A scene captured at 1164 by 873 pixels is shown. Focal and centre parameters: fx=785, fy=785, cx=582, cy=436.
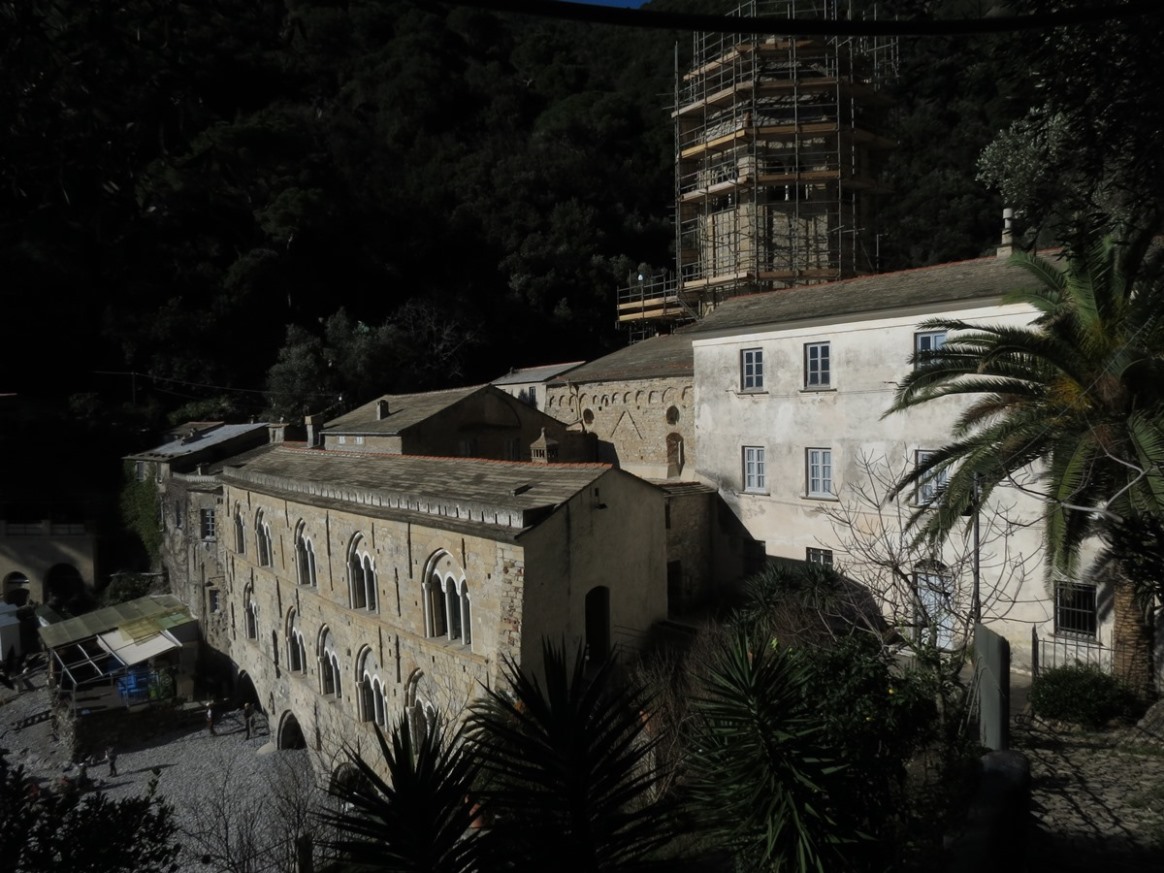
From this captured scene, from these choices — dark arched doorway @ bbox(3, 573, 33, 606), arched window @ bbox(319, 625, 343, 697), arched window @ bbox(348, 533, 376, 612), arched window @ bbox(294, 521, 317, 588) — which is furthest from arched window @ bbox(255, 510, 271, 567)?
dark arched doorway @ bbox(3, 573, 33, 606)

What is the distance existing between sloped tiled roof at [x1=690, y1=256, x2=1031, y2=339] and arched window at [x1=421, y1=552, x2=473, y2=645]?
10947mm

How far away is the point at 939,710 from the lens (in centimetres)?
1031

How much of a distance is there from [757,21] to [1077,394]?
11.6m

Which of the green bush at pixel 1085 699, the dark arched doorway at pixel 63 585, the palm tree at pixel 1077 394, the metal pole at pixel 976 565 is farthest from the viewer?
the dark arched doorway at pixel 63 585

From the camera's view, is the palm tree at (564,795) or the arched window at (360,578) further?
the arched window at (360,578)

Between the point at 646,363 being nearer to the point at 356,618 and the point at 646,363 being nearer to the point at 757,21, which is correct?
the point at 356,618

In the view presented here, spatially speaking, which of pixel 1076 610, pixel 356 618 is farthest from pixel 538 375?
pixel 1076 610

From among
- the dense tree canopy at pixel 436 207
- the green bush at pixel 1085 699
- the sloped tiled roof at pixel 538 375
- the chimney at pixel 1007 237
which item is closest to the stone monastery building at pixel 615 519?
the chimney at pixel 1007 237

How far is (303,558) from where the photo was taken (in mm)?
22312

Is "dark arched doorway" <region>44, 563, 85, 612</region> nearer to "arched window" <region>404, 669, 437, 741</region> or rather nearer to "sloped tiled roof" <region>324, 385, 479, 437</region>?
"sloped tiled roof" <region>324, 385, 479, 437</region>

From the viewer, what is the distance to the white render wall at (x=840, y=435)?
54.7ft

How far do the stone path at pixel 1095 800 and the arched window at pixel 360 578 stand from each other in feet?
45.1

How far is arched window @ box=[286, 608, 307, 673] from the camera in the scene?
76.8ft

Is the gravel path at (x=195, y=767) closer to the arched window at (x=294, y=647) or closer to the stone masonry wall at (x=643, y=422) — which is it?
the arched window at (x=294, y=647)
